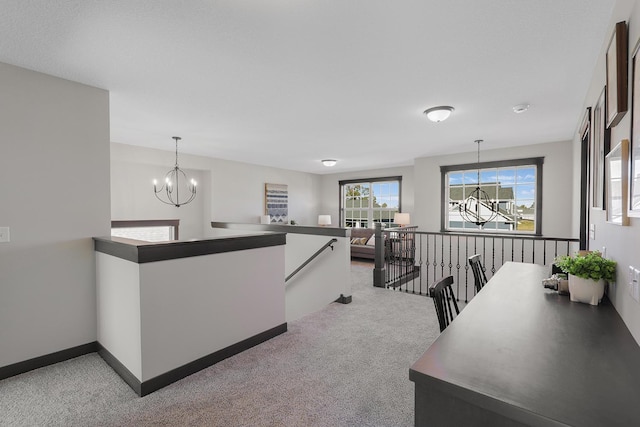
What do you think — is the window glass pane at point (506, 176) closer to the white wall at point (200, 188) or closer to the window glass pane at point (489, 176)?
the window glass pane at point (489, 176)

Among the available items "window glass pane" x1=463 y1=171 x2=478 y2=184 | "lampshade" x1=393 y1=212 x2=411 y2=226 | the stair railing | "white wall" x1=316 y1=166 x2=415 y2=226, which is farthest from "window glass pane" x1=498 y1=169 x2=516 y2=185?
the stair railing

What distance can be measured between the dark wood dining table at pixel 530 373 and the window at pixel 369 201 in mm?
7031

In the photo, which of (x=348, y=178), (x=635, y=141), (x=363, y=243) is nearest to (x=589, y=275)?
(x=635, y=141)

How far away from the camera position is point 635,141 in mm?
1210

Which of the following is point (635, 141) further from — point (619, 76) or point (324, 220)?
point (324, 220)

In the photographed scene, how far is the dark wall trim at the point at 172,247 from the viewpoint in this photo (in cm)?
212

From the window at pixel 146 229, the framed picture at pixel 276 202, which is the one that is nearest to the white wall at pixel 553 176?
the framed picture at pixel 276 202

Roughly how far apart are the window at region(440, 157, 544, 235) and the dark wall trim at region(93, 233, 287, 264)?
476cm

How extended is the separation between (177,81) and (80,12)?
96cm

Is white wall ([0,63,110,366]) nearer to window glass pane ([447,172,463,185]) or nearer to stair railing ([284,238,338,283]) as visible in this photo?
stair railing ([284,238,338,283])

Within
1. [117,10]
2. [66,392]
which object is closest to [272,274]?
[66,392]

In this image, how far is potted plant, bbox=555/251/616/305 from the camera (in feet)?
5.38

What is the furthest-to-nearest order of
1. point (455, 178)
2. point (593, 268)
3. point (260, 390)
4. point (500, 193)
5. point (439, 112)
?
point (455, 178) < point (500, 193) < point (439, 112) < point (260, 390) < point (593, 268)

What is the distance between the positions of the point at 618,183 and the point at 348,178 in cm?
772
